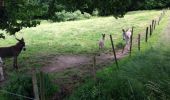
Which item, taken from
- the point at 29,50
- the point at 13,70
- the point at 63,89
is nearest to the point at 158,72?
the point at 63,89

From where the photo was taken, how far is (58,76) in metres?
16.4

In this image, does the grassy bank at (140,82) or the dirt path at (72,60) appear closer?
the grassy bank at (140,82)

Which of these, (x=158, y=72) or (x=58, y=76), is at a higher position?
(x=158, y=72)

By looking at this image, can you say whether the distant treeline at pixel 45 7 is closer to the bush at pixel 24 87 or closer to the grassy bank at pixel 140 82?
the bush at pixel 24 87

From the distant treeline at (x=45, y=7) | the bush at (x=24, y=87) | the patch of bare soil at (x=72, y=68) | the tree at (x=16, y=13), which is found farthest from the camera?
the tree at (x=16, y=13)

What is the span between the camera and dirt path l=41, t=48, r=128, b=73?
18.8m

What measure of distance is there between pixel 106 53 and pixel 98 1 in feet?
15.7

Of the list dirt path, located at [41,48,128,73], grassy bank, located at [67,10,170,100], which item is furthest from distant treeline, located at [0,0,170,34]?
grassy bank, located at [67,10,170,100]

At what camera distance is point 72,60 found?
20547 millimetres

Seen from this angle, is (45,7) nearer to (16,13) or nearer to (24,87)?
(16,13)

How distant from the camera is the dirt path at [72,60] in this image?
18812mm

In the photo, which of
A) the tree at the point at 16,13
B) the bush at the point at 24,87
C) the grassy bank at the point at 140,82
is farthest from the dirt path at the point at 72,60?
the grassy bank at the point at 140,82

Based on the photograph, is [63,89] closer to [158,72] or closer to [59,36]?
[158,72]

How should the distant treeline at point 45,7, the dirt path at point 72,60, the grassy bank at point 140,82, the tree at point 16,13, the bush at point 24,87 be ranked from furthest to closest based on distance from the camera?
the dirt path at point 72,60, the tree at point 16,13, the distant treeline at point 45,7, the bush at point 24,87, the grassy bank at point 140,82
